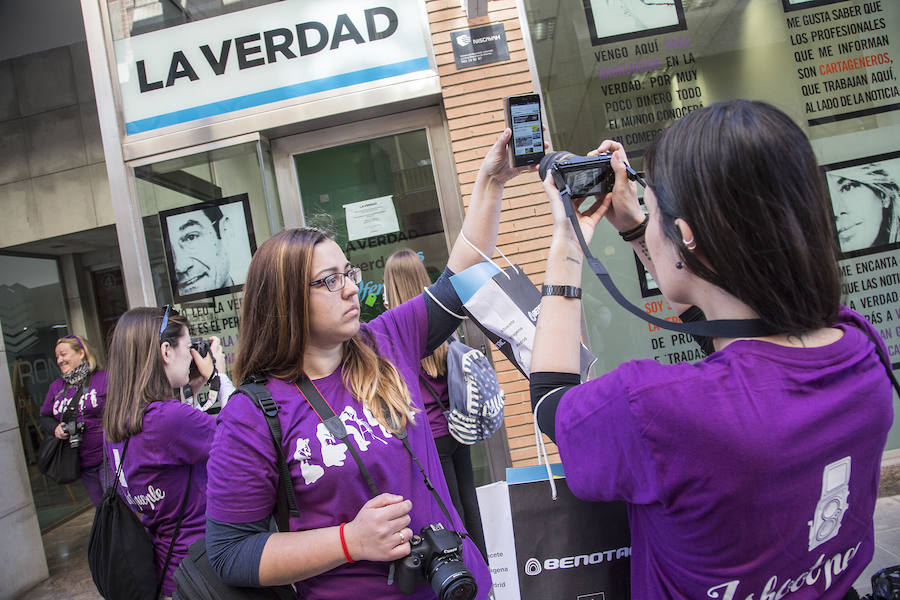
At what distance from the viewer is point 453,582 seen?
1.37 m

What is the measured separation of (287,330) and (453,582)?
0.77 m

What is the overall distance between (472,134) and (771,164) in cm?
363

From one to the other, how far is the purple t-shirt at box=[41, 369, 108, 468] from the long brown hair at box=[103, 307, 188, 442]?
2633 millimetres

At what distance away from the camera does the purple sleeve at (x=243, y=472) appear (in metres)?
1.46

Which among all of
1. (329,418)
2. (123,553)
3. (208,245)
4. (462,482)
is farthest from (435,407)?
(208,245)

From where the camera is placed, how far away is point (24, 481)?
541 centimetres

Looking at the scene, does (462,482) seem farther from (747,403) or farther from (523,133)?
(747,403)

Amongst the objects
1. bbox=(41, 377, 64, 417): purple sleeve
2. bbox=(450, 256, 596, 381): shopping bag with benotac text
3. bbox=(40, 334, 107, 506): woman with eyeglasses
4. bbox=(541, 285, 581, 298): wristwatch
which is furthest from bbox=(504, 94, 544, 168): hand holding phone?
bbox=(41, 377, 64, 417): purple sleeve

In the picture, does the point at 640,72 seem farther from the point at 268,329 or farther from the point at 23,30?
the point at 23,30

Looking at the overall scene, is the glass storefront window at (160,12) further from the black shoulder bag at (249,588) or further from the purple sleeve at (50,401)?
the black shoulder bag at (249,588)

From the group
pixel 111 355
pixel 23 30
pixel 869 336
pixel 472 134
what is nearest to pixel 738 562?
pixel 869 336

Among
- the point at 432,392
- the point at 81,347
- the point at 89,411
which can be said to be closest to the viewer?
the point at 432,392

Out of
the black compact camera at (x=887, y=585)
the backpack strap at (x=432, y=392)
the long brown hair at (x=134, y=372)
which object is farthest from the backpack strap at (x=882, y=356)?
the long brown hair at (x=134, y=372)

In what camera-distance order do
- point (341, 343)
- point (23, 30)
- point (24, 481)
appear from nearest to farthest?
point (341, 343)
point (24, 481)
point (23, 30)
